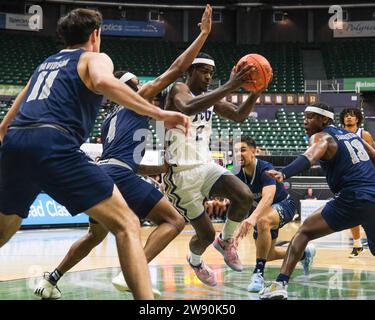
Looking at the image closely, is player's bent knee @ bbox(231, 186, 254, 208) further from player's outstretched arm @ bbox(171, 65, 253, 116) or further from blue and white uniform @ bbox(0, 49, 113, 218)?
blue and white uniform @ bbox(0, 49, 113, 218)

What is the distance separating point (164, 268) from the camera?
7188mm

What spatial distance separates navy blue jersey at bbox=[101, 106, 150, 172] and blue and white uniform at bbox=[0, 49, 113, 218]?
141cm

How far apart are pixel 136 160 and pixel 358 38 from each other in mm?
29264

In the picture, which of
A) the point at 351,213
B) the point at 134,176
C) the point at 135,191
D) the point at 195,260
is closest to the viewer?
the point at 135,191

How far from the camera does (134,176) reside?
4988 mm

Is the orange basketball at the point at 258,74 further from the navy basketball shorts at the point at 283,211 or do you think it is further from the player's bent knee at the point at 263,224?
the navy basketball shorts at the point at 283,211

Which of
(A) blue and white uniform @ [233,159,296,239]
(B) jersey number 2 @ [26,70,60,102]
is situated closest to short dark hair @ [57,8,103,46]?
(B) jersey number 2 @ [26,70,60,102]

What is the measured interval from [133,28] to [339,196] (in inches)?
1114

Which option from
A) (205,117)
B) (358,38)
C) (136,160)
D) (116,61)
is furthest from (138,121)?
(358,38)

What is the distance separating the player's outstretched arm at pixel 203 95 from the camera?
4383mm

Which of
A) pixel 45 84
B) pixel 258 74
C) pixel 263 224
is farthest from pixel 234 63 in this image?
pixel 45 84

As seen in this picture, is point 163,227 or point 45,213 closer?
point 163,227

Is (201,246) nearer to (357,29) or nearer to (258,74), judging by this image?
(258,74)

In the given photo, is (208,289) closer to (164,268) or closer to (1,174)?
(164,268)
